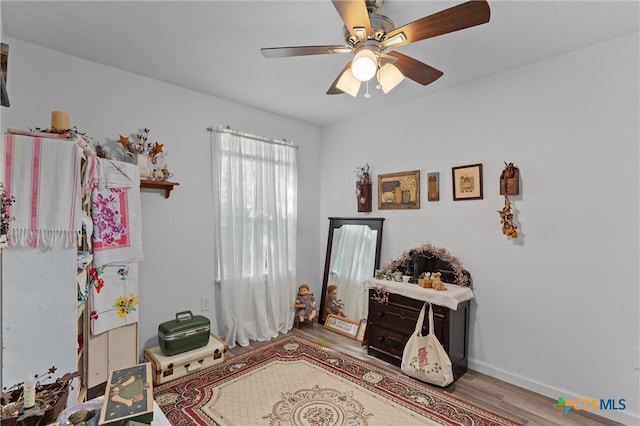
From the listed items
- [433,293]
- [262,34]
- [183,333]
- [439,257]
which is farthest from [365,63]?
[183,333]

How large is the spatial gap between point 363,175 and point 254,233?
139 cm

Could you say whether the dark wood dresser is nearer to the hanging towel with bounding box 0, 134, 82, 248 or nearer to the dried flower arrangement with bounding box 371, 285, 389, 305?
the dried flower arrangement with bounding box 371, 285, 389, 305

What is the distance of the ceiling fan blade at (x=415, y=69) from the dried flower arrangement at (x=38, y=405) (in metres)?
2.29

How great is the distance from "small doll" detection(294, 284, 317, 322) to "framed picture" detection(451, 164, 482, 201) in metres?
1.99

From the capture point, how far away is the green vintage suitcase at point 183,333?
2.60m

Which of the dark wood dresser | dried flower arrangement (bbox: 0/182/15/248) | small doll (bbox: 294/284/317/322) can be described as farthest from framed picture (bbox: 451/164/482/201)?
dried flower arrangement (bbox: 0/182/15/248)

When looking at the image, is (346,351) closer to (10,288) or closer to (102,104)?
(10,288)

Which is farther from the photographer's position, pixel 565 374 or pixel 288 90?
pixel 288 90

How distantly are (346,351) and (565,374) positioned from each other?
1.73 meters

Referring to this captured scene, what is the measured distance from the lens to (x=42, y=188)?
1.75m

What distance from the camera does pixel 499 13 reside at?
187 cm

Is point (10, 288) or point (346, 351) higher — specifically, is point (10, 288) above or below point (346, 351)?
above

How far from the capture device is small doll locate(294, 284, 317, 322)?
3.75 m

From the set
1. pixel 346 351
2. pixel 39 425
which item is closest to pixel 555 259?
pixel 346 351
